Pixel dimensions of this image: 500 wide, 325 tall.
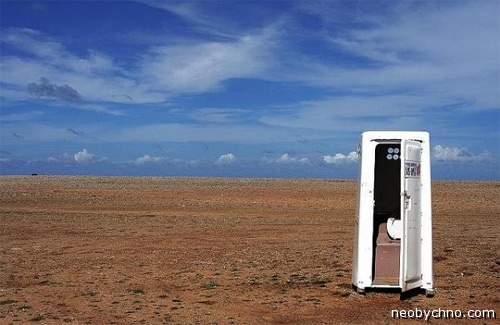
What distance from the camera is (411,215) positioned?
30.2 ft

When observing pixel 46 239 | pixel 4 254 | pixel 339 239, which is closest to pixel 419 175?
pixel 339 239

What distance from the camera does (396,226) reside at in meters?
10.8

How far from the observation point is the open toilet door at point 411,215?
8.98 meters

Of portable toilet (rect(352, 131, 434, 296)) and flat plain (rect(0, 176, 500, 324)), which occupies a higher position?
portable toilet (rect(352, 131, 434, 296))

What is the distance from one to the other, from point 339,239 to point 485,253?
441 cm

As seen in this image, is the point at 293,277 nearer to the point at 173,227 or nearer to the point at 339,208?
the point at 173,227

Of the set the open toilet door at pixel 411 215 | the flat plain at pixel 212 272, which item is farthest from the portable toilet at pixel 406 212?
the flat plain at pixel 212 272

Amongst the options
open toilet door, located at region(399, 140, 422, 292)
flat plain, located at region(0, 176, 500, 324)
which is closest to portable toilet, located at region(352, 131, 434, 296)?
open toilet door, located at region(399, 140, 422, 292)

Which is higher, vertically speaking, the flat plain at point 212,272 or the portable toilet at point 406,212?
the portable toilet at point 406,212

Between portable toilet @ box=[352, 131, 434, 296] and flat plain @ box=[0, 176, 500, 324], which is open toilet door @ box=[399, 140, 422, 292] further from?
flat plain @ box=[0, 176, 500, 324]

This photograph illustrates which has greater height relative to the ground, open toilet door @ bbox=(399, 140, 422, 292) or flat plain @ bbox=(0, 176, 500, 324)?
open toilet door @ bbox=(399, 140, 422, 292)

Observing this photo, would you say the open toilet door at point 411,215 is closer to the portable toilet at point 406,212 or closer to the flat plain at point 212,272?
the portable toilet at point 406,212

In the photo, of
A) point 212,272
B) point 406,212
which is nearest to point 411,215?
point 406,212

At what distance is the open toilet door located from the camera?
8977mm
